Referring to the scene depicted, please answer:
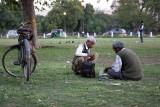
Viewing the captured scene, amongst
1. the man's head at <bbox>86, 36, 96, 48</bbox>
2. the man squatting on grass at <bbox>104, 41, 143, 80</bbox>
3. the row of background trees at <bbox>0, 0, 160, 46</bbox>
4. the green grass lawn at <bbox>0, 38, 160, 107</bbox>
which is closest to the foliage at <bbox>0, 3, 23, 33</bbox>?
the row of background trees at <bbox>0, 0, 160, 46</bbox>

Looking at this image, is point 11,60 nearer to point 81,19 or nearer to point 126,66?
point 126,66

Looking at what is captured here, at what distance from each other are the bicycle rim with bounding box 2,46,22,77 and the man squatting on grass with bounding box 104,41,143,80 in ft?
7.43

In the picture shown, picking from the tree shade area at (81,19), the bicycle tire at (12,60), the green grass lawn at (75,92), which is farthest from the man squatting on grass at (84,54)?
the tree shade area at (81,19)

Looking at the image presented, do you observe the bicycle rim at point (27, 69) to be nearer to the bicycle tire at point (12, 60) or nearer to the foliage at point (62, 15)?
the bicycle tire at point (12, 60)

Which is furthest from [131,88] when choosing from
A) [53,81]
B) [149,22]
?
[149,22]

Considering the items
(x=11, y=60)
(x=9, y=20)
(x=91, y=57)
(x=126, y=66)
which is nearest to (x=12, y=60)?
(x=11, y=60)

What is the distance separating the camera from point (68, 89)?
8328mm

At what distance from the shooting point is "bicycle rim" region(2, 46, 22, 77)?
32.3 ft

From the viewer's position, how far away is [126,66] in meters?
9.80

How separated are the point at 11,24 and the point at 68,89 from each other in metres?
81.6

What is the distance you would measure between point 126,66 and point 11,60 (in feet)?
8.70

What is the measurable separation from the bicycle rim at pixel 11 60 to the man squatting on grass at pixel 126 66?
7.43ft

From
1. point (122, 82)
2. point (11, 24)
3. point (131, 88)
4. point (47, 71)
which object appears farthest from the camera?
point (11, 24)

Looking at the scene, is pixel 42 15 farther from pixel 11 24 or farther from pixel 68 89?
pixel 68 89
